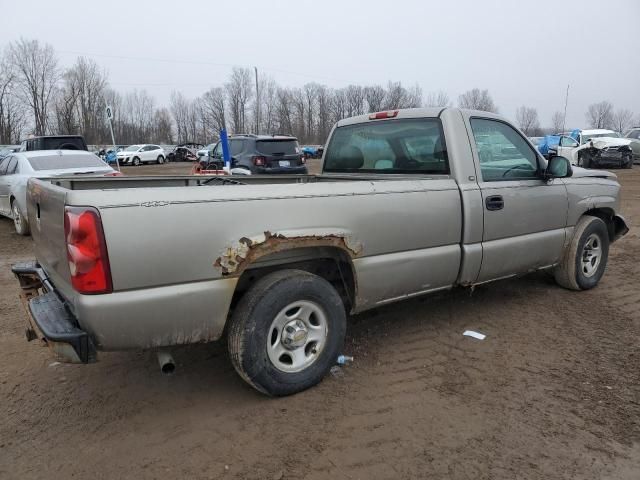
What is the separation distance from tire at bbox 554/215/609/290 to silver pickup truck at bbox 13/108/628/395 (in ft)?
0.10

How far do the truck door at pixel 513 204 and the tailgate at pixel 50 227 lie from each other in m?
2.98

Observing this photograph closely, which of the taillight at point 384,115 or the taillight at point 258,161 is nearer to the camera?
the taillight at point 384,115

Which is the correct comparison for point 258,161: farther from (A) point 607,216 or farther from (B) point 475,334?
(B) point 475,334

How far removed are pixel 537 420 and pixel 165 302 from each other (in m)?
2.22

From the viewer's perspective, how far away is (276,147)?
13.7 m

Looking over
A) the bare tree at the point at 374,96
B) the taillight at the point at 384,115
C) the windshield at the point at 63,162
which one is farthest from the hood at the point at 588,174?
the bare tree at the point at 374,96

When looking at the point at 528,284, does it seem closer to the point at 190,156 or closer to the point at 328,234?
the point at 328,234

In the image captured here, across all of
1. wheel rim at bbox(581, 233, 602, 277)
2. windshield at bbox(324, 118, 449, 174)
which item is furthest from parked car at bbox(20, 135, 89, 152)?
wheel rim at bbox(581, 233, 602, 277)

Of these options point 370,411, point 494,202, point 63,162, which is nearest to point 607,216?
point 494,202

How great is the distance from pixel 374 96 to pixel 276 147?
64150 mm

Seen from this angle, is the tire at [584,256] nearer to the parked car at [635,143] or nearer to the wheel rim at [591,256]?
the wheel rim at [591,256]

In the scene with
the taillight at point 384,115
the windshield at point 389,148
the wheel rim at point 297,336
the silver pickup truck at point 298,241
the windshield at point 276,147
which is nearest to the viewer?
the silver pickup truck at point 298,241

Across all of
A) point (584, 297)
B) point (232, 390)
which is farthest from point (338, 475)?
point (584, 297)

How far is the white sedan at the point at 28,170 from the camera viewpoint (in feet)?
28.4
